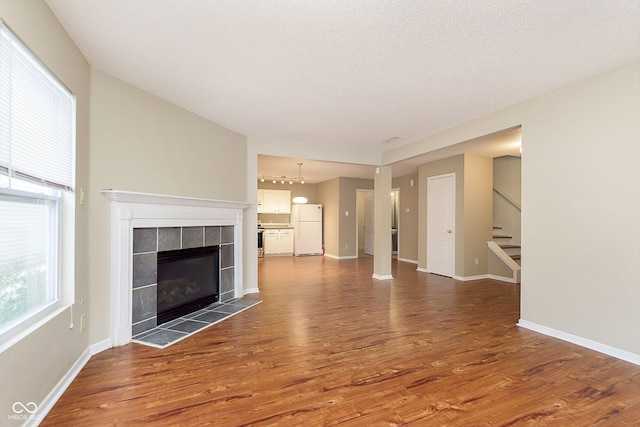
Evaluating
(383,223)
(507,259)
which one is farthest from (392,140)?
(507,259)

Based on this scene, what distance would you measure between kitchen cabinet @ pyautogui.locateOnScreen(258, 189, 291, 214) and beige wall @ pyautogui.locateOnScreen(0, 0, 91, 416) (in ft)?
23.0

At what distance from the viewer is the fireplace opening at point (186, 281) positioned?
3.40 metres

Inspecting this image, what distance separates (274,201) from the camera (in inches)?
380

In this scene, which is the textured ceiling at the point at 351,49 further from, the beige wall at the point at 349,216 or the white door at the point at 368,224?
Answer: the white door at the point at 368,224

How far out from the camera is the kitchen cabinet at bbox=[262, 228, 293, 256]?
941cm

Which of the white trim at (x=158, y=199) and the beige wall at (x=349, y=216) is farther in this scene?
the beige wall at (x=349, y=216)

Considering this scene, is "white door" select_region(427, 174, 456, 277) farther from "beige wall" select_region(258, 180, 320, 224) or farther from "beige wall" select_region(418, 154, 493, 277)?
"beige wall" select_region(258, 180, 320, 224)

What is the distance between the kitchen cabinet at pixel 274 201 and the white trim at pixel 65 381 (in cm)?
694

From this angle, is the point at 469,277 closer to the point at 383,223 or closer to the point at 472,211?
the point at 472,211

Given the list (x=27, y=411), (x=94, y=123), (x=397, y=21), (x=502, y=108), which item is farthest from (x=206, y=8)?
(x=502, y=108)

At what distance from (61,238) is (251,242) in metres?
2.83

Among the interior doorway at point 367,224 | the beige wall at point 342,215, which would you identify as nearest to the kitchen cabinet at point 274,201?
the beige wall at point 342,215

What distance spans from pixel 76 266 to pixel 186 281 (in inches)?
59.4

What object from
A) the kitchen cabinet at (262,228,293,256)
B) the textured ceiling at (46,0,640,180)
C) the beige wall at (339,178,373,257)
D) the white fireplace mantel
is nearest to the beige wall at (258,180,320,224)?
the kitchen cabinet at (262,228,293,256)
